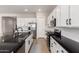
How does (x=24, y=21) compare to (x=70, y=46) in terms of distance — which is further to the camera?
(x=24, y=21)

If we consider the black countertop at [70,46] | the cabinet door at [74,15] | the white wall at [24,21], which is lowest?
the black countertop at [70,46]

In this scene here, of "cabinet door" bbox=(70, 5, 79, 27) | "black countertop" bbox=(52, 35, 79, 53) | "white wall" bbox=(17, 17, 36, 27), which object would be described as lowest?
"black countertop" bbox=(52, 35, 79, 53)

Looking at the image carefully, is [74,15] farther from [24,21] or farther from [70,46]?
[24,21]

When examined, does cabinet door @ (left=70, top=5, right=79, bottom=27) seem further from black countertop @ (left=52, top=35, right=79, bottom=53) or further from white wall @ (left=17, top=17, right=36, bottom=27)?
white wall @ (left=17, top=17, right=36, bottom=27)

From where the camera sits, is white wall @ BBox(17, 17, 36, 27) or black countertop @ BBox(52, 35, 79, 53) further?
white wall @ BBox(17, 17, 36, 27)

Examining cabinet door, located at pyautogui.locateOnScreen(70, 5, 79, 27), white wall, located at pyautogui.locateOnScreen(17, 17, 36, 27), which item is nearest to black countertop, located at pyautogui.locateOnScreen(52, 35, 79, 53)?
cabinet door, located at pyautogui.locateOnScreen(70, 5, 79, 27)

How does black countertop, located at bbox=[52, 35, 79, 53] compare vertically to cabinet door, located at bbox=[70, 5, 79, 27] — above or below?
below

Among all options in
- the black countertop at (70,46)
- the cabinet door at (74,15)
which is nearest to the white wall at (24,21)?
the black countertop at (70,46)

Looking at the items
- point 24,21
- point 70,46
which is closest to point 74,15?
point 70,46

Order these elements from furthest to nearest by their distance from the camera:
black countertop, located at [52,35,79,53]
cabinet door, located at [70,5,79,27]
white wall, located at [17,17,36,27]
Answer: white wall, located at [17,17,36,27]
cabinet door, located at [70,5,79,27]
black countertop, located at [52,35,79,53]

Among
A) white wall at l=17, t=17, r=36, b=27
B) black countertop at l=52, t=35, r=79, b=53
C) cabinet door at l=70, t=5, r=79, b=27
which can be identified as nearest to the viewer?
black countertop at l=52, t=35, r=79, b=53

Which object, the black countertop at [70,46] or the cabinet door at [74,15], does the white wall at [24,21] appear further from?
the cabinet door at [74,15]

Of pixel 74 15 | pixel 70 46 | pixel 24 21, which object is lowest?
pixel 70 46

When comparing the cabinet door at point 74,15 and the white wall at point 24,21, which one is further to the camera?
the white wall at point 24,21
